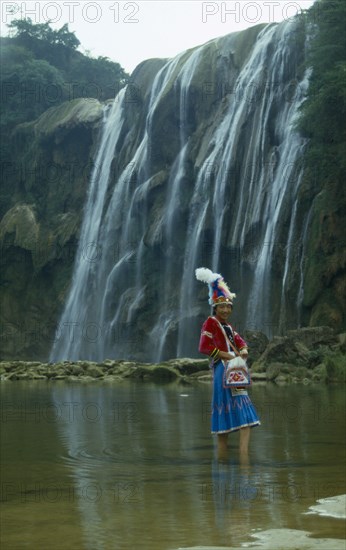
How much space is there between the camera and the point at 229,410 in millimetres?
8867

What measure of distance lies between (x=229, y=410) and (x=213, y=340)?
62cm

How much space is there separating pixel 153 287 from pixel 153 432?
27571mm

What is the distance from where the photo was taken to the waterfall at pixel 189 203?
3269 cm

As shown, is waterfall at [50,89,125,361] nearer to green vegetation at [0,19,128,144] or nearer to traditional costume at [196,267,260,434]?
green vegetation at [0,19,128,144]

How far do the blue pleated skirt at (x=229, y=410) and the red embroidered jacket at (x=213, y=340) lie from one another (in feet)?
0.46

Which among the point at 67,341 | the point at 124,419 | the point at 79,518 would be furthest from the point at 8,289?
the point at 79,518

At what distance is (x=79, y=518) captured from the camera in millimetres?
5758

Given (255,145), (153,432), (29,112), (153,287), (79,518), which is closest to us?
(79,518)

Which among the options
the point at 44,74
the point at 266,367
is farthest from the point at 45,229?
the point at 266,367

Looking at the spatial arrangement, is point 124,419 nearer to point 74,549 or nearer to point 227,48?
point 74,549

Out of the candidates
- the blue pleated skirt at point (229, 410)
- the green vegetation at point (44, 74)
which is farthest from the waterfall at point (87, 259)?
the blue pleated skirt at point (229, 410)

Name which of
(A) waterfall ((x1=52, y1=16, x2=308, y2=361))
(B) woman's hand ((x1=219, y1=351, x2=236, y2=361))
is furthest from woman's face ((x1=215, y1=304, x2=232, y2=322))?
(A) waterfall ((x1=52, y1=16, x2=308, y2=361))

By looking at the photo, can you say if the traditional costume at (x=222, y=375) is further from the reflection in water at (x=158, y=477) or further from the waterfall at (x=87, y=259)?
the waterfall at (x=87, y=259)

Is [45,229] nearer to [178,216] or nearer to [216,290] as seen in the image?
[178,216]
